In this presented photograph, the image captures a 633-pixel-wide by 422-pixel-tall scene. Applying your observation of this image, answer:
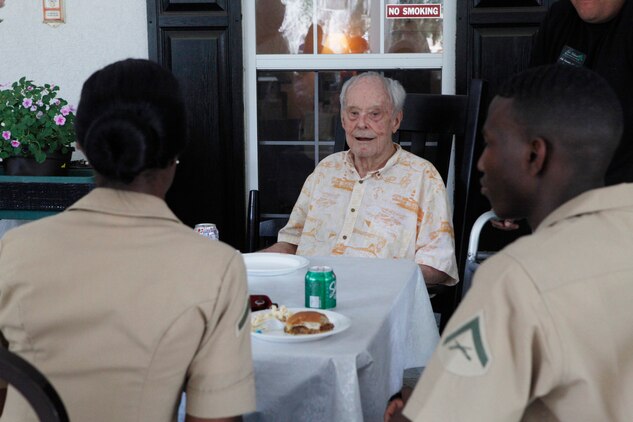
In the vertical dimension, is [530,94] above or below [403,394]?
above

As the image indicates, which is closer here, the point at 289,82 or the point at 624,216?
the point at 624,216

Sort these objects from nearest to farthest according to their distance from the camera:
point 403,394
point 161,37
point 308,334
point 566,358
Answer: point 566,358 < point 403,394 < point 308,334 < point 161,37

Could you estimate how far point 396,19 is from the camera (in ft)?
12.6

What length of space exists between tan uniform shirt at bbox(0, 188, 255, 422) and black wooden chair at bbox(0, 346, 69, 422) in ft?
0.41

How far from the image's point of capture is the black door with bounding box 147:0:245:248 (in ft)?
12.4

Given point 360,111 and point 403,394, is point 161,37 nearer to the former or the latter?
point 360,111

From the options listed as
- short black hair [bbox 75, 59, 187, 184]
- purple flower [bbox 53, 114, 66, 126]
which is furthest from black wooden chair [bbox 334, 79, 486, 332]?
short black hair [bbox 75, 59, 187, 184]

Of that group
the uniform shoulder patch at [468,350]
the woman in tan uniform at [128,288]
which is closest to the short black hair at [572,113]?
the uniform shoulder patch at [468,350]

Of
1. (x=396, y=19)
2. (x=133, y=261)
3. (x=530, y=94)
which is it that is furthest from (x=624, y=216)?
(x=396, y=19)

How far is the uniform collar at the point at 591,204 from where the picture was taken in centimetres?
118

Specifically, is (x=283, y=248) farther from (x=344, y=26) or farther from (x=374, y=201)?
(x=344, y=26)

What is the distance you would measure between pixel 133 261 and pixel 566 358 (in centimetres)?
60

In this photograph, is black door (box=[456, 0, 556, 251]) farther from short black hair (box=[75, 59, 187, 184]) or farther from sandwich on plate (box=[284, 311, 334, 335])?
short black hair (box=[75, 59, 187, 184])

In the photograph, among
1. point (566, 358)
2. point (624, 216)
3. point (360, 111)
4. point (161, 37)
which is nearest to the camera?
point (566, 358)
